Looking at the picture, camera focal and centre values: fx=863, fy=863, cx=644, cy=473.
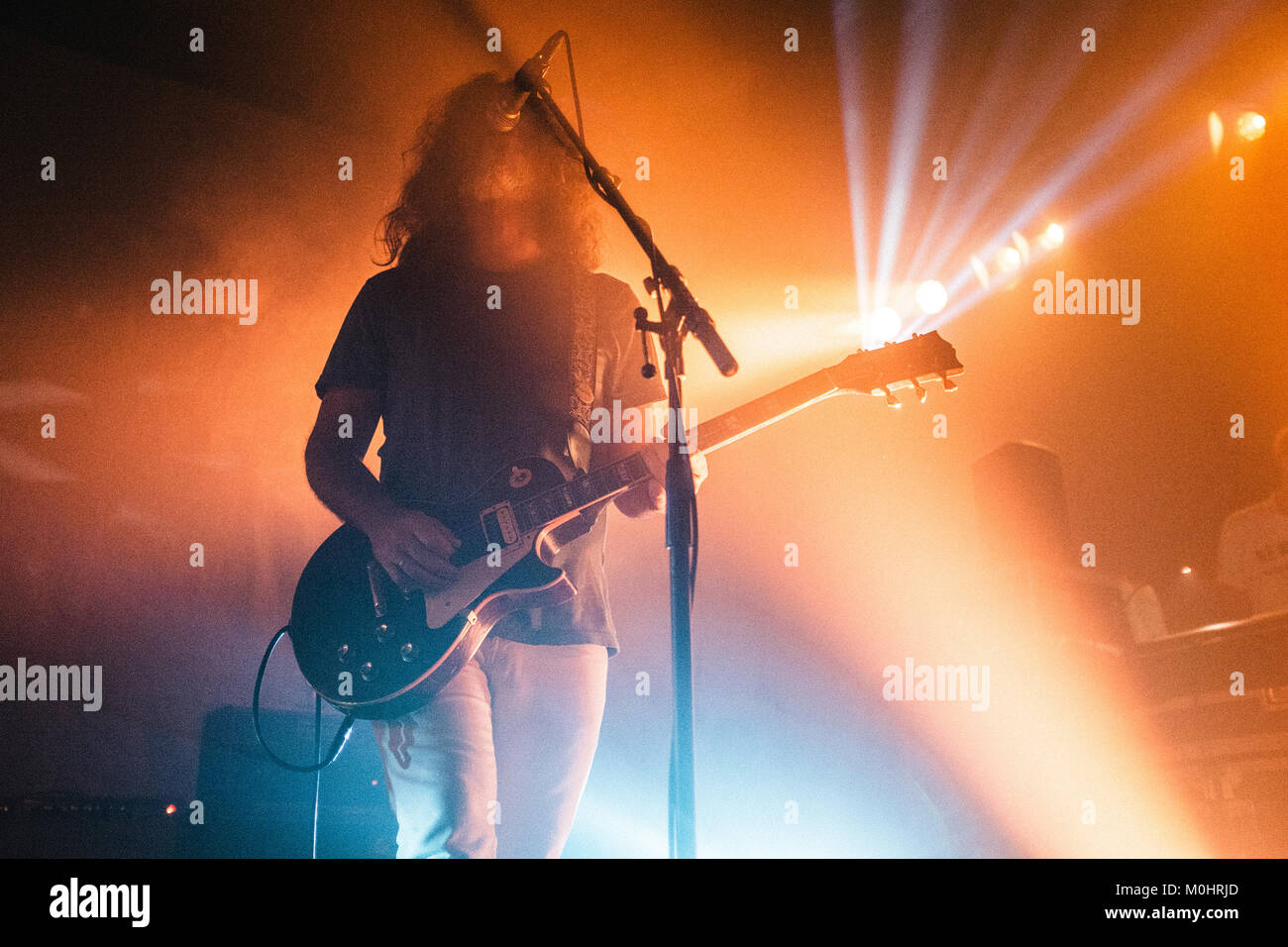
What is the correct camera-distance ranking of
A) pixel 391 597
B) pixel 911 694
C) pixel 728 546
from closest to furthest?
1. pixel 391 597
2. pixel 911 694
3. pixel 728 546

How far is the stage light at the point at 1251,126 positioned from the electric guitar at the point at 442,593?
2.92 m

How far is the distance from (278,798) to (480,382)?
4.15 feet

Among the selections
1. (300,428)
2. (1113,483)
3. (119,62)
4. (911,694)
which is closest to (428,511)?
(300,428)

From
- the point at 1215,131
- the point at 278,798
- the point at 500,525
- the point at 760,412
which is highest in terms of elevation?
the point at 1215,131

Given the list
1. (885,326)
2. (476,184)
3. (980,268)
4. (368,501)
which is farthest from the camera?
(980,268)

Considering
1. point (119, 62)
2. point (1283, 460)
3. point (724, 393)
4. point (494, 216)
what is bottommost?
point (1283, 460)

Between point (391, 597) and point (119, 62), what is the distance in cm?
224

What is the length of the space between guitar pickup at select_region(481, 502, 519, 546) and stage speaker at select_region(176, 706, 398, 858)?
0.93 metres

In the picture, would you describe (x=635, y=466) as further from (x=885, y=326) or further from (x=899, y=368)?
(x=885, y=326)

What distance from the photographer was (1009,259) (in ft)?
10.5

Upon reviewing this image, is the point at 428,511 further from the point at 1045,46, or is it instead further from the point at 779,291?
the point at 1045,46

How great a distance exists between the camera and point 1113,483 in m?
3.26

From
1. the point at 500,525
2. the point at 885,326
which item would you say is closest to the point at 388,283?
the point at 500,525

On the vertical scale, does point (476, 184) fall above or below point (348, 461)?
above
